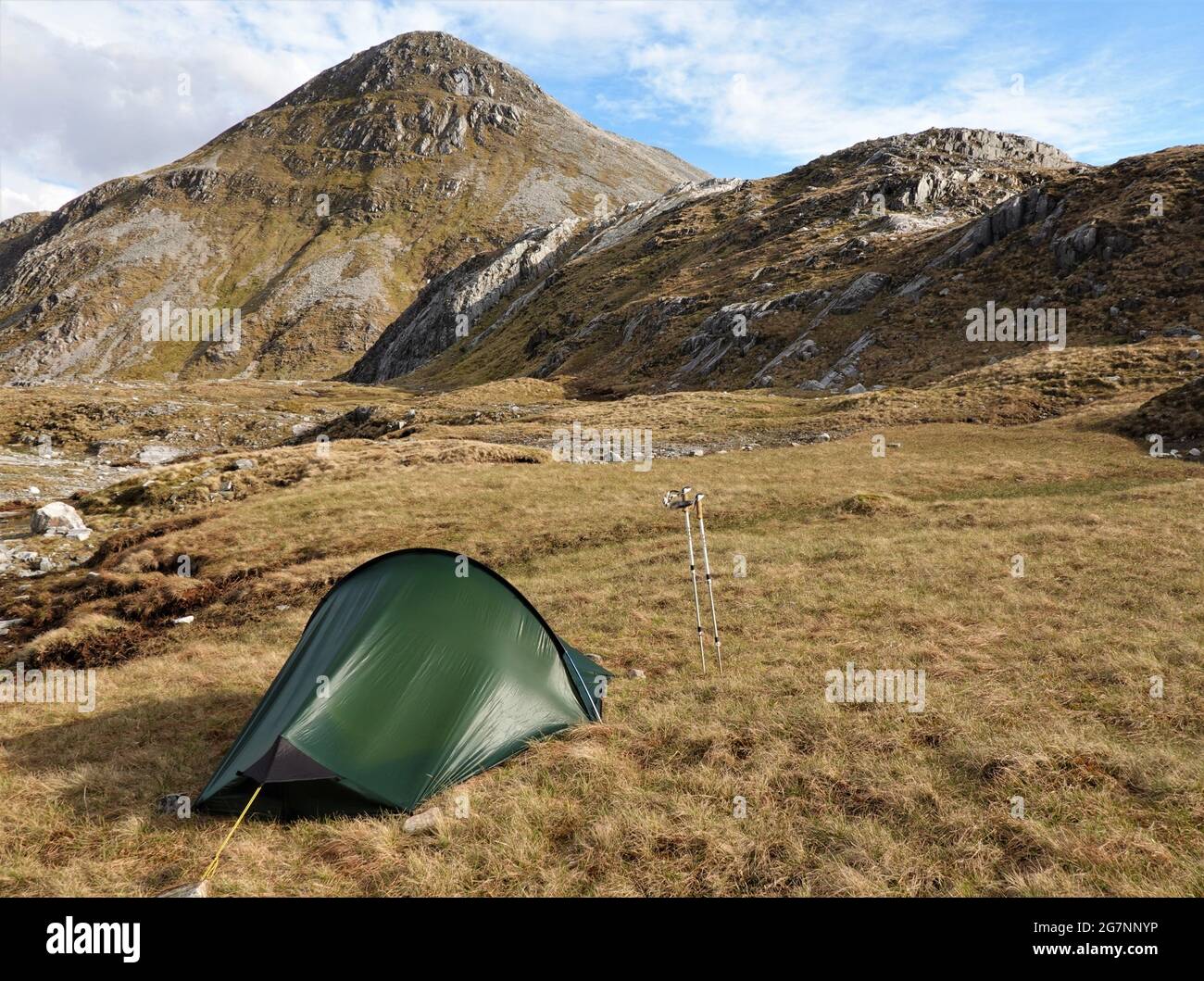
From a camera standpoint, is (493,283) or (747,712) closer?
(747,712)

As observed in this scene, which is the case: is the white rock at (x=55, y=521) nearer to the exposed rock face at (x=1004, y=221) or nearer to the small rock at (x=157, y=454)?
the small rock at (x=157, y=454)

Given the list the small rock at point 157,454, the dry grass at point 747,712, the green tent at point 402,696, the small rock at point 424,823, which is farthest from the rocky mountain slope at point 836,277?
the small rock at point 424,823

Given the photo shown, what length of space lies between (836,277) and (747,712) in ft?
255

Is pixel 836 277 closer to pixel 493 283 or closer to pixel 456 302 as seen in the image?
pixel 493 283

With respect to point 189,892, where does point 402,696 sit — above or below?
above

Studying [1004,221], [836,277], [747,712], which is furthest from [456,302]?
[747,712]

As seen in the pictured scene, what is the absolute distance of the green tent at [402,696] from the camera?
26.4 feet

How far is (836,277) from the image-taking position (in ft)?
253

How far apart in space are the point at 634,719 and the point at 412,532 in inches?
640

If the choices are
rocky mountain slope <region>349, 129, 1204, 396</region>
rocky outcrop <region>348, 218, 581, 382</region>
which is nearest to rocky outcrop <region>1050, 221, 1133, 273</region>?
rocky mountain slope <region>349, 129, 1204, 396</region>

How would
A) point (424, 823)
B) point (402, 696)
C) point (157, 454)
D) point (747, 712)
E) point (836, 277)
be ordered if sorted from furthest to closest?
1. point (836, 277)
2. point (157, 454)
3. point (747, 712)
4. point (402, 696)
5. point (424, 823)

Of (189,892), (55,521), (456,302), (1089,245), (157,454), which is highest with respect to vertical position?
(456,302)

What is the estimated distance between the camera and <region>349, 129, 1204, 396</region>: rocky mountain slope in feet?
184
